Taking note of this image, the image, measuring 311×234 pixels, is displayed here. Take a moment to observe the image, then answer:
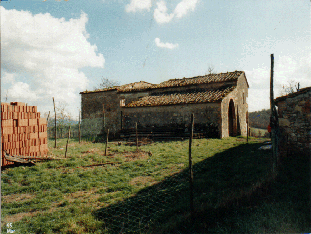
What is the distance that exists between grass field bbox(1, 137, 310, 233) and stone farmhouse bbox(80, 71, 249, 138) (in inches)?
265

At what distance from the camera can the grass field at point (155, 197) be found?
12.2 ft

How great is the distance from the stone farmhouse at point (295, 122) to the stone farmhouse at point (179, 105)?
21.0ft

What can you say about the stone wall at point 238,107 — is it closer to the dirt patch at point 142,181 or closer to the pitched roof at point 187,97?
the pitched roof at point 187,97

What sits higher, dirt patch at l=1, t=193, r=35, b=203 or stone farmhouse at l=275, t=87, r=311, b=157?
stone farmhouse at l=275, t=87, r=311, b=157

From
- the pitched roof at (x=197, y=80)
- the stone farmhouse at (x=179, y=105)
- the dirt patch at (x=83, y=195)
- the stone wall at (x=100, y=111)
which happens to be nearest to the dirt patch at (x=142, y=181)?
the dirt patch at (x=83, y=195)

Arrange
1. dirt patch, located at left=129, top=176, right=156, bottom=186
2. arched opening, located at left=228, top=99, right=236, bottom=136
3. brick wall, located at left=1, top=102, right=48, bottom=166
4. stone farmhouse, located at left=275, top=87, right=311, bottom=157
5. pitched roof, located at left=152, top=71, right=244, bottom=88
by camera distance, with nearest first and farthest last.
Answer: dirt patch, located at left=129, top=176, right=156, bottom=186 < stone farmhouse, located at left=275, top=87, right=311, bottom=157 < brick wall, located at left=1, top=102, right=48, bottom=166 < arched opening, located at left=228, top=99, right=236, bottom=136 < pitched roof, located at left=152, top=71, right=244, bottom=88

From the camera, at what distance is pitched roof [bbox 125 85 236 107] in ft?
49.0

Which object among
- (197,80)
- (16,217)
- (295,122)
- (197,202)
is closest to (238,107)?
(197,80)

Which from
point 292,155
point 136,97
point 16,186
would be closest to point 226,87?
point 136,97

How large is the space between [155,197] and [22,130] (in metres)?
6.49

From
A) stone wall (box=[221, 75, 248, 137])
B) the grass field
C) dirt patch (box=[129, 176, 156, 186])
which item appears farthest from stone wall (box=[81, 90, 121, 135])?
dirt patch (box=[129, 176, 156, 186])

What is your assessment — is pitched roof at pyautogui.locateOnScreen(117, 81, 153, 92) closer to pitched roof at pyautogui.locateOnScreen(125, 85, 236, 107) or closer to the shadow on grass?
pitched roof at pyautogui.locateOnScreen(125, 85, 236, 107)

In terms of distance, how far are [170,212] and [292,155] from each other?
5.60 metres

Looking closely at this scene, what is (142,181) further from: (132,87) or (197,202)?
(132,87)
